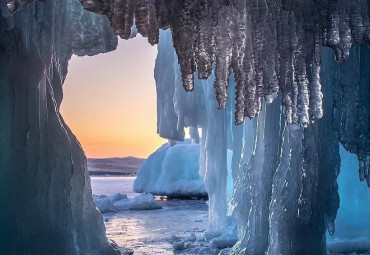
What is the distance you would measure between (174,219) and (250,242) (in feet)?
27.5

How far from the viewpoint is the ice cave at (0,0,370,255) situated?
4363mm

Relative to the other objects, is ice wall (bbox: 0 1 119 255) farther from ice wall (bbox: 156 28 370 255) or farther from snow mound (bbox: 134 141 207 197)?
snow mound (bbox: 134 141 207 197)

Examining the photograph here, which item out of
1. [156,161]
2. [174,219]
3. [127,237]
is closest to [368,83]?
[127,237]

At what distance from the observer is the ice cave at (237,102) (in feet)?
14.3

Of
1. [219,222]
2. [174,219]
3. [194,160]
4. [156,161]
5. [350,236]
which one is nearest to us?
[350,236]

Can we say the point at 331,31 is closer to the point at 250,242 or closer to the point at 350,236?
the point at 250,242

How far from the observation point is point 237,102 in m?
4.57

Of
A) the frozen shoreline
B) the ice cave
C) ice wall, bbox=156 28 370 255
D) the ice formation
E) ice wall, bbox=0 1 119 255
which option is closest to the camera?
the ice formation

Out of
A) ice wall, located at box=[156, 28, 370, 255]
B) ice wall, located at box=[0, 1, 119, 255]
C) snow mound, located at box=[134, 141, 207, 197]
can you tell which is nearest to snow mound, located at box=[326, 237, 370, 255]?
ice wall, located at box=[156, 28, 370, 255]

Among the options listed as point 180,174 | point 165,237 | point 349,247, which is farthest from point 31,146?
point 180,174

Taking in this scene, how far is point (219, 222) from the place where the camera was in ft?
41.4

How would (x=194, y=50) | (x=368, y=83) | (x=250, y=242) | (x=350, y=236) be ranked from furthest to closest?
(x=350, y=236) < (x=250, y=242) < (x=368, y=83) < (x=194, y=50)

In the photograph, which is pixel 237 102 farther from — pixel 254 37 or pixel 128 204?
pixel 128 204

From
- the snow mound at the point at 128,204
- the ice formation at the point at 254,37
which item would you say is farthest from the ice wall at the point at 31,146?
the snow mound at the point at 128,204
